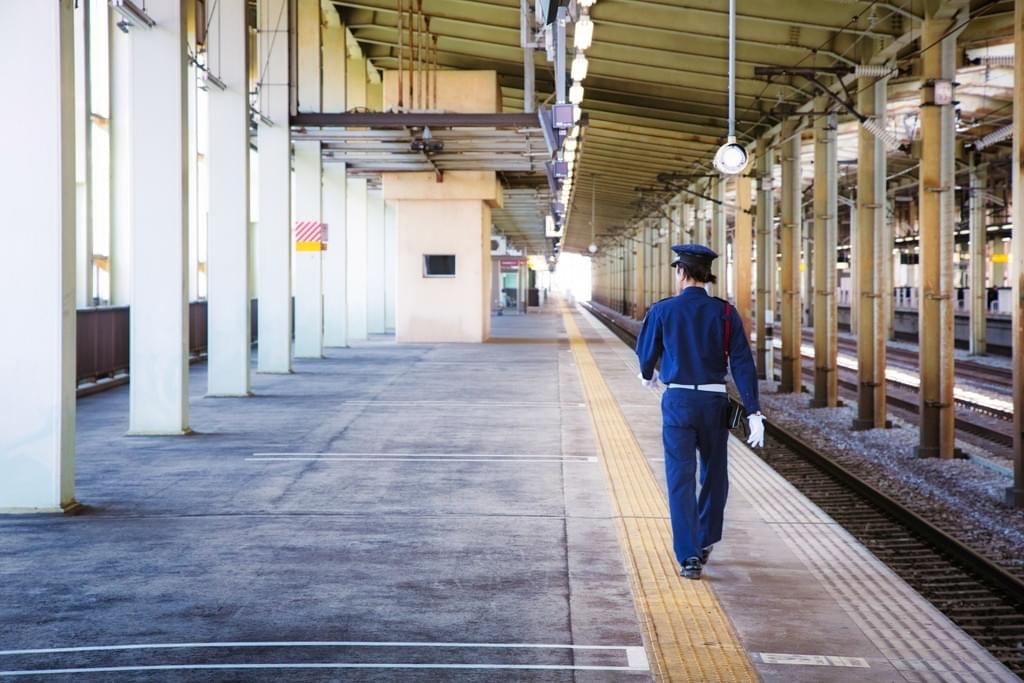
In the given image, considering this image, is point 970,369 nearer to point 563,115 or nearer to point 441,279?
point 441,279

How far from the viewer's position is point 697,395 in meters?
6.27

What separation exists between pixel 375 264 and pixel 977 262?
57.2ft

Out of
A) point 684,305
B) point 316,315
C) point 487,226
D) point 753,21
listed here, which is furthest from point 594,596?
point 487,226

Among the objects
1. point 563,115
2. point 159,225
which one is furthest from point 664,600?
point 563,115

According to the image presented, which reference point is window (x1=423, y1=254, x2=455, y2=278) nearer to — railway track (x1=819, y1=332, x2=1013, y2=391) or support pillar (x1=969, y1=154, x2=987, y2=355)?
railway track (x1=819, y1=332, x2=1013, y2=391)

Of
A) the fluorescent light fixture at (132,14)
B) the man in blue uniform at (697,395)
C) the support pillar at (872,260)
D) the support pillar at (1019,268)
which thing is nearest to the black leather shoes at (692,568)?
the man in blue uniform at (697,395)

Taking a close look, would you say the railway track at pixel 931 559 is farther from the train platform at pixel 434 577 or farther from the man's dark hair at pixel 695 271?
the man's dark hair at pixel 695 271

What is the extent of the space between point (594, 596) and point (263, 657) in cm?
173

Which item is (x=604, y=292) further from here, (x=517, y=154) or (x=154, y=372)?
(x=154, y=372)

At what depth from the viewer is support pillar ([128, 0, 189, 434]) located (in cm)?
1181

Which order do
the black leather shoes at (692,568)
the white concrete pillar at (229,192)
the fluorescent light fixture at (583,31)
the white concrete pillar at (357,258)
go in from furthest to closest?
1. the white concrete pillar at (357,258)
2. the fluorescent light fixture at (583,31)
3. the white concrete pillar at (229,192)
4. the black leather shoes at (692,568)

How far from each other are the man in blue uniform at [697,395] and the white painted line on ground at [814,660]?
1.29m

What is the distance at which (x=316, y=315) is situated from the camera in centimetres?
2384

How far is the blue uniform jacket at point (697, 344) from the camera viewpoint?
6285mm
